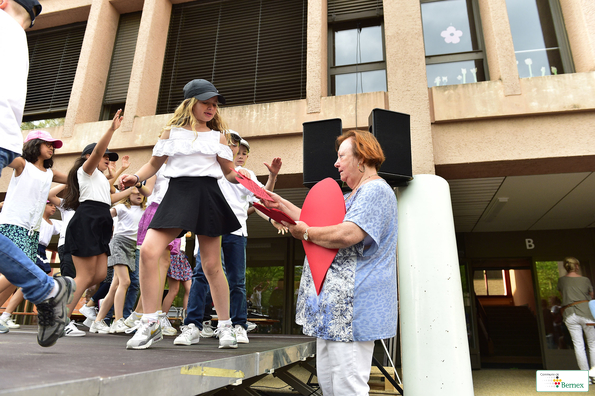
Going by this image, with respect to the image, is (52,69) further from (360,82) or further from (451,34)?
(451,34)

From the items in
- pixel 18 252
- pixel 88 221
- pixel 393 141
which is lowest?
pixel 18 252

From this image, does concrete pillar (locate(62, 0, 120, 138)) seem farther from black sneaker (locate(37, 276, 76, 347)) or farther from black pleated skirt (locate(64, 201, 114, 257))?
A: black sneaker (locate(37, 276, 76, 347))

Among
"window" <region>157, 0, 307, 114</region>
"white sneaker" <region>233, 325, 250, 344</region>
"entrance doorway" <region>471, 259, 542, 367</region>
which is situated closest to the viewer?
"white sneaker" <region>233, 325, 250, 344</region>

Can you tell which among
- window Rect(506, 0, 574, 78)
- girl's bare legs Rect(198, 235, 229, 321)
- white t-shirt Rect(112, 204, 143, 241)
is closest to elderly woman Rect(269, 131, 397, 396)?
girl's bare legs Rect(198, 235, 229, 321)

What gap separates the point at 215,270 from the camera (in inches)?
106

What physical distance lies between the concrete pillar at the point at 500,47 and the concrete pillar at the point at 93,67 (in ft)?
23.3

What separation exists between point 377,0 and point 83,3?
5966mm

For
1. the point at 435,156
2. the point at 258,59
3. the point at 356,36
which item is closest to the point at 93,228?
the point at 435,156

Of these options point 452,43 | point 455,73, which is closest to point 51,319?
point 455,73

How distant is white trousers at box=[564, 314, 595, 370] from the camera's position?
6.35m

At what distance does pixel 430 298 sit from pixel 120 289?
3.19 metres

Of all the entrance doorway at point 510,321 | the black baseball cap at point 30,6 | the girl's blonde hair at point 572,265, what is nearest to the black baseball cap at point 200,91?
the black baseball cap at point 30,6

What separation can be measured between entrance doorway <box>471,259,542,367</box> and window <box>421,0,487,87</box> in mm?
5682

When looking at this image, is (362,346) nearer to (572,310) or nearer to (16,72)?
(16,72)
